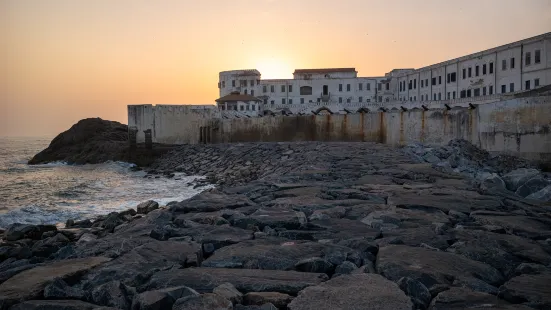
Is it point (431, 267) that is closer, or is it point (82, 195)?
point (431, 267)

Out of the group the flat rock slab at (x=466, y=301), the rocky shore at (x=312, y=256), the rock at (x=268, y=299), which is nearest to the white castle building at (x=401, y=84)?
the rocky shore at (x=312, y=256)

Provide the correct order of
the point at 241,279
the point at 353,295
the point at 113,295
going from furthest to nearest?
the point at 241,279 → the point at 113,295 → the point at 353,295

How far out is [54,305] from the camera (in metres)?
2.93

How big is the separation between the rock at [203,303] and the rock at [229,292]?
66 mm

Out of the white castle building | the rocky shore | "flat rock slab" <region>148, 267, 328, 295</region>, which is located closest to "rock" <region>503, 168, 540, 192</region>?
the rocky shore

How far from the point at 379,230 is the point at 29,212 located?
13051 millimetres

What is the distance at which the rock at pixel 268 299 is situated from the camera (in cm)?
288

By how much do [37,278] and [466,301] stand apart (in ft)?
9.96

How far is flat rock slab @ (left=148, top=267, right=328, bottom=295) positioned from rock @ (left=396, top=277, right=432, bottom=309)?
0.54m

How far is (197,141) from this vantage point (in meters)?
30.3

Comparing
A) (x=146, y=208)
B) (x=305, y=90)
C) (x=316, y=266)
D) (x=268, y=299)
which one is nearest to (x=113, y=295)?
(x=268, y=299)

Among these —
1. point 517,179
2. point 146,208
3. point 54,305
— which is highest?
point 517,179

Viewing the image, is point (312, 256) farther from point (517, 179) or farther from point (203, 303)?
point (517, 179)

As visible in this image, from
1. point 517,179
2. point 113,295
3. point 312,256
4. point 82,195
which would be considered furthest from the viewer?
point 82,195
